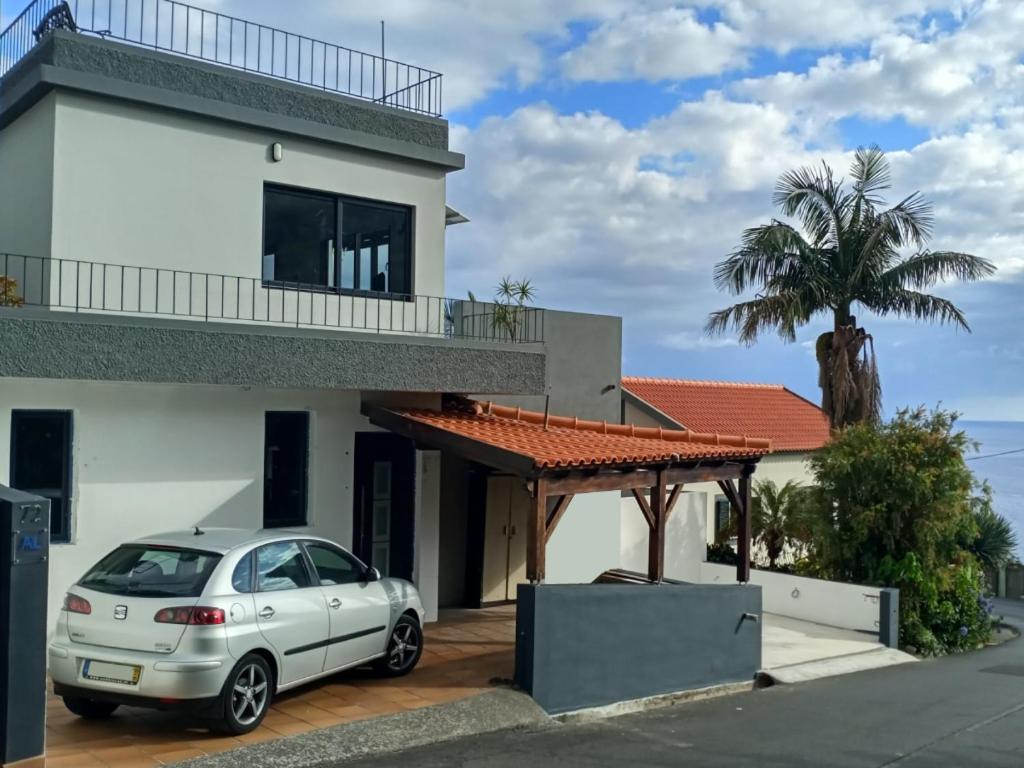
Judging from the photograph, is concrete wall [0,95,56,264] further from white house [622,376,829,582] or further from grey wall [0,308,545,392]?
white house [622,376,829,582]

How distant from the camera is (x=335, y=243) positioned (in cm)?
1304

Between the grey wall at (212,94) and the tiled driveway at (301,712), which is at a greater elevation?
the grey wall at (212,94)

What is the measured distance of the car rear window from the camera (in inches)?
316

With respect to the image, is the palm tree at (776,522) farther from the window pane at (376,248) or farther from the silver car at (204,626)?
the silver car at (204,626)

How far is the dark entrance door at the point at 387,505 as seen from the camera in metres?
13.2

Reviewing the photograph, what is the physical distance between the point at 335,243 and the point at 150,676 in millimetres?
6714

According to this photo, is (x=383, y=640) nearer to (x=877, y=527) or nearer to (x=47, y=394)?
(x=47, y=394)

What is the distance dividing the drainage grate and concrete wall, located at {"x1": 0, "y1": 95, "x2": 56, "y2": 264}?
45.5 feet

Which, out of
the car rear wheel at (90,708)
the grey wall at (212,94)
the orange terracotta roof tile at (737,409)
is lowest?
the car rear wheel at (90,708)

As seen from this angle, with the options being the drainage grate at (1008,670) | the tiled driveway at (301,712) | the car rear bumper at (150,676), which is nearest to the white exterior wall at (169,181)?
the car rear bumper at (150,676)

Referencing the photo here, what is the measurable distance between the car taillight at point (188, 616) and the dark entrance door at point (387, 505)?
5.33 m

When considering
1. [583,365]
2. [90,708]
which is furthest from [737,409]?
[90,708]

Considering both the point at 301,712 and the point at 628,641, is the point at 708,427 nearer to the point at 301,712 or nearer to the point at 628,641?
the point at 628,641

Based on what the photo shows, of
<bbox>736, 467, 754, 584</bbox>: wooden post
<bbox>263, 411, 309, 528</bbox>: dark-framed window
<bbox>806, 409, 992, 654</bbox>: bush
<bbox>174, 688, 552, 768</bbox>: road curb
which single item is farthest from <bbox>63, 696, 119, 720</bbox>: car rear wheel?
<bbox>806, 409, 992, 654</bbox>: bush
